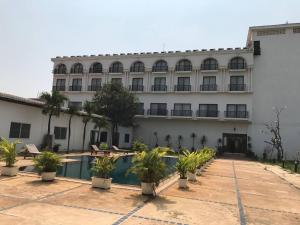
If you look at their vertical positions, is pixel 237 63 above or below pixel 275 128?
above

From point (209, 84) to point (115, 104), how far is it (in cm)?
1426

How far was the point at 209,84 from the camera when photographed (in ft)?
136

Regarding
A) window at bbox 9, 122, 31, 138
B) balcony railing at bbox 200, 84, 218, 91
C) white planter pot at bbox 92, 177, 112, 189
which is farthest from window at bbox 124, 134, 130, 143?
white planter pot at bbox 92, 177, 112, 189

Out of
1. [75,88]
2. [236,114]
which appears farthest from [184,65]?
[75,88]

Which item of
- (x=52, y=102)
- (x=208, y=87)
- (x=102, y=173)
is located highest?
(x=208, y=87)

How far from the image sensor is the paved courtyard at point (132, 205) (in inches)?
262

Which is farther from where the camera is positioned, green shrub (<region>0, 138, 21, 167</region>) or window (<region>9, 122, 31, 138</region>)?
window (<region>9, 122, 31, 138</region>)

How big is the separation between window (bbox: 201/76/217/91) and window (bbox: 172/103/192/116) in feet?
11.4

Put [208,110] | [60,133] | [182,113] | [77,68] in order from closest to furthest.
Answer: [60,133] < [208,110] < [182,113] < [77,68]

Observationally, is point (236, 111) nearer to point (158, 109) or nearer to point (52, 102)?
point (158, 109)

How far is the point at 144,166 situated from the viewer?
9.65 meters

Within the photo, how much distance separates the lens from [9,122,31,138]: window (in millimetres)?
22062

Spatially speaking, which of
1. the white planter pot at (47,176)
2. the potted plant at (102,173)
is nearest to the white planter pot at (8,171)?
the white planter pot at (47,176)

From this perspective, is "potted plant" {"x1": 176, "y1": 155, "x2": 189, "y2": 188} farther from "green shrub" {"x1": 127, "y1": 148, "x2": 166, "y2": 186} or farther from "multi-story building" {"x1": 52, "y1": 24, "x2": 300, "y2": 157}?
"multi-story building" {"x1": 52, "y1": 24, "x2": 300, "y2": 157}
